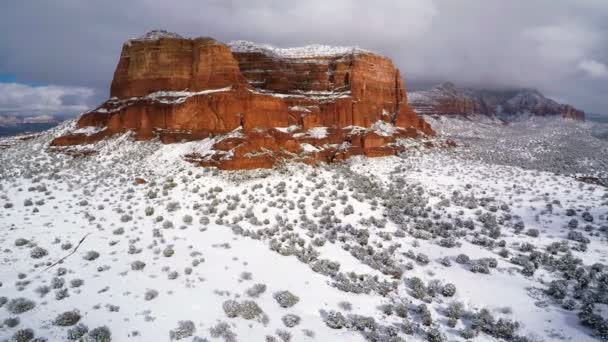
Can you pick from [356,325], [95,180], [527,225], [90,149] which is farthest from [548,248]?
[90,149]

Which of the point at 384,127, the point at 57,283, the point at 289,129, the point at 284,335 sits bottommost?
the point at 284,335

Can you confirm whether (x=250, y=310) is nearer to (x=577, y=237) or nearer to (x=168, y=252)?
(x=168, y=252)

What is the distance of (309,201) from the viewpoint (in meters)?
20.6

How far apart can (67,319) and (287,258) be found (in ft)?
25.2

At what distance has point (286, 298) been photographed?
10797 mm

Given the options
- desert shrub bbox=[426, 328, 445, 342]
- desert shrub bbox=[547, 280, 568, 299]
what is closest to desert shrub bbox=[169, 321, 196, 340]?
desert shrub bbox=[426, 328, 445, 342]

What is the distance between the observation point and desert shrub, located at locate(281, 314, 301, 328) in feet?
32.1

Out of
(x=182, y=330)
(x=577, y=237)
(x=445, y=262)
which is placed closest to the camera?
(x=182, y=330)

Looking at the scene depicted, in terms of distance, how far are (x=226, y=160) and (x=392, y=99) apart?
33607 mm

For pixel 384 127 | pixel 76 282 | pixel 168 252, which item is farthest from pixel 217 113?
pixel 384 127

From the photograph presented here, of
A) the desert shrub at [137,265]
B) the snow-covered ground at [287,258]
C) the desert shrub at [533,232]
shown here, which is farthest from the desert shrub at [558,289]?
the desert shrub at [137,265]

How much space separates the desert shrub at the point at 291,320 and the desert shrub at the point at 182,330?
8.99 feet

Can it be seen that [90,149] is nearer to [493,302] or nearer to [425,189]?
[425,189]

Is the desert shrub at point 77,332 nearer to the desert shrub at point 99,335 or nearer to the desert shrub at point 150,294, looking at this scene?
the desert shrub at point 99,335
